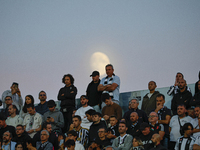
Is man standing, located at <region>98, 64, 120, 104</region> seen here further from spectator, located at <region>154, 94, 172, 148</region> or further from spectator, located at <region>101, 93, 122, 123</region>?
spectator, located at <region>154, 94, 172, 148</region>

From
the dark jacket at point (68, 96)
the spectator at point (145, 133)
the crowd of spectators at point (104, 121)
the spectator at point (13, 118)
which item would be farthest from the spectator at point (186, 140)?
the spectator at point (13, 118)

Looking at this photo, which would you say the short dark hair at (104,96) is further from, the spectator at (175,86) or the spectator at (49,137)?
the spectator at (175,86)

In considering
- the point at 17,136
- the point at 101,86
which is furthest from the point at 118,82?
the point at 17,136

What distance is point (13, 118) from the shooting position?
→ 38.1 ft

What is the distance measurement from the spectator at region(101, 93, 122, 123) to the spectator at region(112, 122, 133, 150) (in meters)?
1.08

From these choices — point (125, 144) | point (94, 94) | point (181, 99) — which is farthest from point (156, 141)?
point (94, 94)

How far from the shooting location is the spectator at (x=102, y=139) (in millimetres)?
9500

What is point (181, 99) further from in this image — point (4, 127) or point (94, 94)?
point (4, 127)

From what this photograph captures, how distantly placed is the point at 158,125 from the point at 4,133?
439 centimetres

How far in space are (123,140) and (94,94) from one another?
2.72 metres

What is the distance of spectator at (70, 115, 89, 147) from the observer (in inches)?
398

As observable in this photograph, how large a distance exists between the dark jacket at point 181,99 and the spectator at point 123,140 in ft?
5.88

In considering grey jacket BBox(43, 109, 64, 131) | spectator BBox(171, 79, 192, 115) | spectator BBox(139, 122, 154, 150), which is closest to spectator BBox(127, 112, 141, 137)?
spectator BBox(139, 122, 154, 150)

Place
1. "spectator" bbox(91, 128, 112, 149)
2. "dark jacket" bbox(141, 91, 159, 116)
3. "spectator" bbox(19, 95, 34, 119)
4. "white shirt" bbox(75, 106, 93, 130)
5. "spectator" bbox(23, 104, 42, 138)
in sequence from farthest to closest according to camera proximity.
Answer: "spectator" bbox(19, 95, 34, 119) < "spectator" bbox(23, 104, 42, 138) < "dark jacket" bbox(141, 91, 159, 116) < "white shirt" bbox(75, 106, 93, 130) < "spectator" bbox(91, 128, 112, 149)
